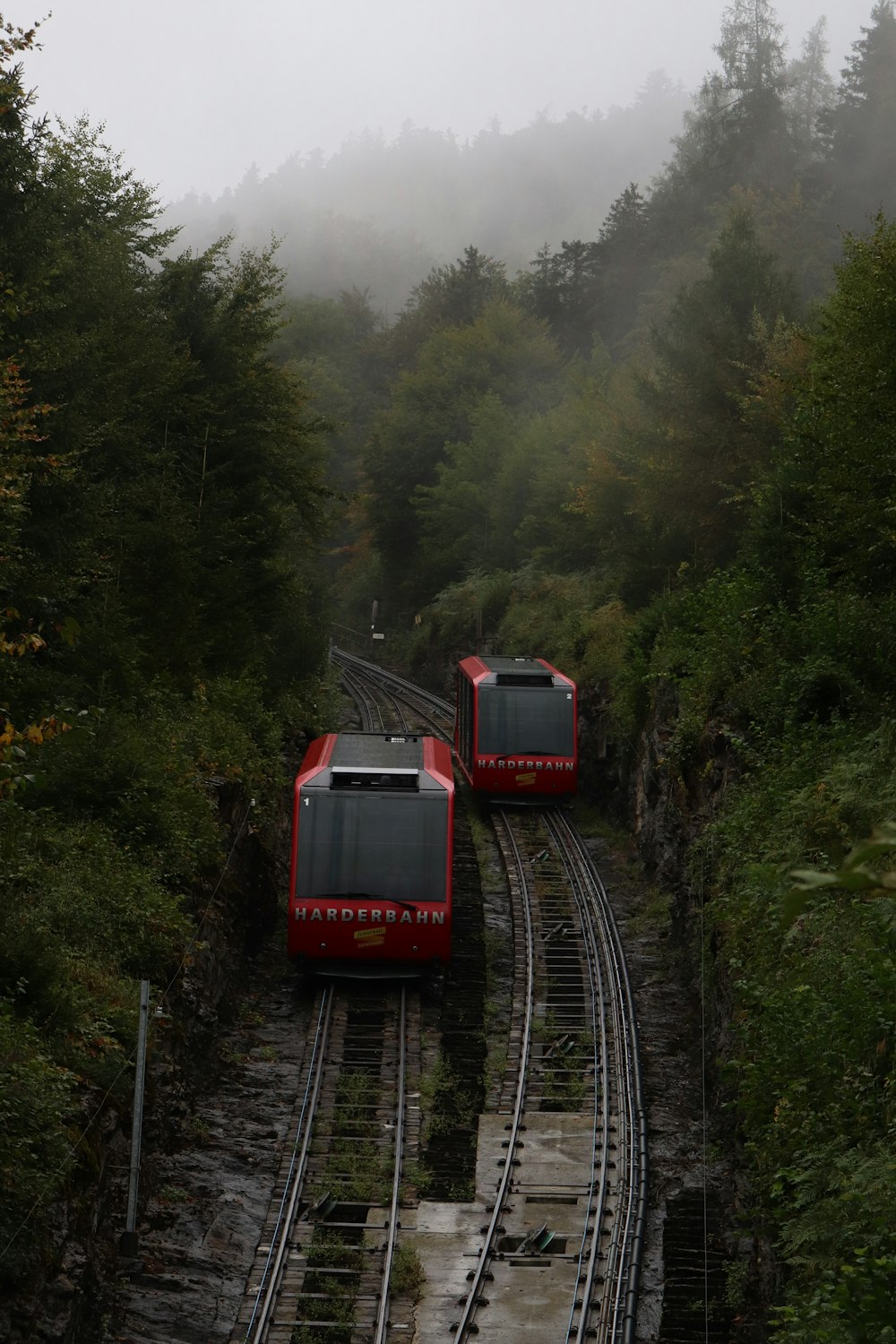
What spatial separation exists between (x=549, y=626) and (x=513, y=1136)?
2799 centimetres

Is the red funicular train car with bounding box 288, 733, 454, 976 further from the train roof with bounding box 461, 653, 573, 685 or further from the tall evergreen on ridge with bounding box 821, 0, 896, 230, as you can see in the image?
the tall evergreen on ridge with bounding box 821, 0, 896, 230

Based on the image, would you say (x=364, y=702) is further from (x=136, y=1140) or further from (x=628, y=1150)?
(x=136, y=1140)

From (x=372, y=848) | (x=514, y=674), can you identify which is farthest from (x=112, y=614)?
(x=514, y=674)

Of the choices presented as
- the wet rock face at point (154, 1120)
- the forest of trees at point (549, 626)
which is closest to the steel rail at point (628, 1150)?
the forest of trees at point (549, 626)

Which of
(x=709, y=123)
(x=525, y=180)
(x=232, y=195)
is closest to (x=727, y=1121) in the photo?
(x=709, y=123)

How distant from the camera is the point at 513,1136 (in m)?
15.2

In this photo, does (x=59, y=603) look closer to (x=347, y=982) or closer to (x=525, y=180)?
(x=347, y=982)

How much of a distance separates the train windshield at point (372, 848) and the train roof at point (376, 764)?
337 millimetres

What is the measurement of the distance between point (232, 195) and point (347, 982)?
190054 mm

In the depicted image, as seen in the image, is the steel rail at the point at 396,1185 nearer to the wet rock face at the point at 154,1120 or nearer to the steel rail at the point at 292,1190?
the steel rail at the point at 292,1190

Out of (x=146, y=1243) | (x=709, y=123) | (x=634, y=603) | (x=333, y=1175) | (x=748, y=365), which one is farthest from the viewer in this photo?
(x=709, y=123)

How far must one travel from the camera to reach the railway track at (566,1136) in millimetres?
11945

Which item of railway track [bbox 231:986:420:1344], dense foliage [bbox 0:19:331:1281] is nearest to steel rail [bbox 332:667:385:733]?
dense foliage [bbox 0:19:331:1281]

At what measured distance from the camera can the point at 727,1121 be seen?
15133 mm
